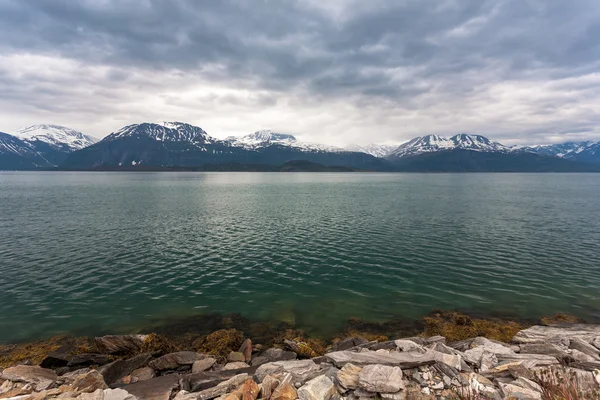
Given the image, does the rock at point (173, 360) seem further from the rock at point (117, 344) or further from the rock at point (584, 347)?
the rock at point (584, 347)

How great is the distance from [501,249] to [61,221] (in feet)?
293

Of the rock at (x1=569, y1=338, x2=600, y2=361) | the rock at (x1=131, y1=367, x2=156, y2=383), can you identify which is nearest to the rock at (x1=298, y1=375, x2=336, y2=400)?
the rock at (x1=131, y1=367, x2=156, y2=383)

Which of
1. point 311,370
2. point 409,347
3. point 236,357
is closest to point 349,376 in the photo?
point 311,370

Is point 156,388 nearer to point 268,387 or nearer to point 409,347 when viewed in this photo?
point 268,387

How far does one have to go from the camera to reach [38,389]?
1628cm

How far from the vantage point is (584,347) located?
64.6ft

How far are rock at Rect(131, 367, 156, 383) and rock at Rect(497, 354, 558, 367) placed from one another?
73.0 feet

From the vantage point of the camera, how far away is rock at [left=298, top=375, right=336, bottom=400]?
13693 millimetres

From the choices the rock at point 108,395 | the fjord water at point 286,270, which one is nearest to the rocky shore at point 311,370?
the rock at point 108,395

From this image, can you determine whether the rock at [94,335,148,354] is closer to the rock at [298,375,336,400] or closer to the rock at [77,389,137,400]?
the rock at [77,389,137,400]

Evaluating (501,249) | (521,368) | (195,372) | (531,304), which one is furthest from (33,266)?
(501,249)

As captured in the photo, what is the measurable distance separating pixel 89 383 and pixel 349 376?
1425 cm

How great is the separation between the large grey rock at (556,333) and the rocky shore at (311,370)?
2.7 inches

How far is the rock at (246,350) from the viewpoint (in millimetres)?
21997
